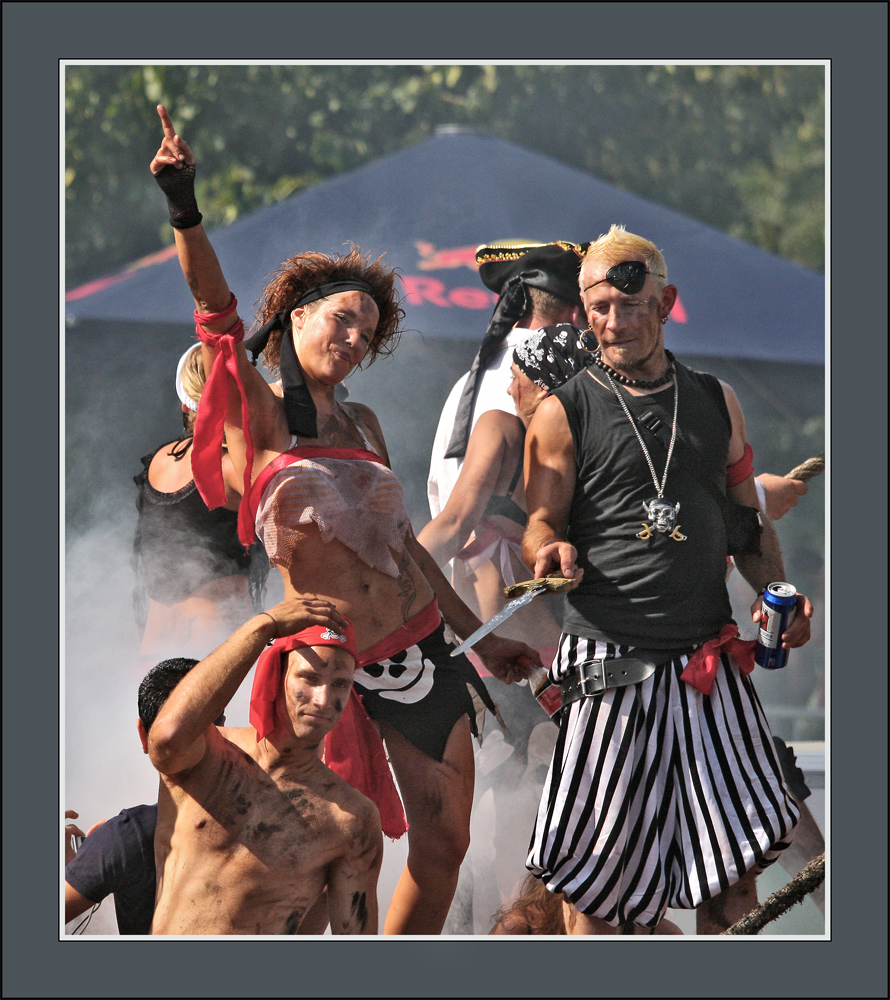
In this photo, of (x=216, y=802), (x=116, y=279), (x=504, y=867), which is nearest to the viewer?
(x=216, y=802)

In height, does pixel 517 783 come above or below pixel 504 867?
above

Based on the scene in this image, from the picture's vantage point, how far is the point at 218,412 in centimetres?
308

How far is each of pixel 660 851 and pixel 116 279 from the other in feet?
7.76

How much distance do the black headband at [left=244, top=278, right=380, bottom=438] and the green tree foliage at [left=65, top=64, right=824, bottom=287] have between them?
0.77 m

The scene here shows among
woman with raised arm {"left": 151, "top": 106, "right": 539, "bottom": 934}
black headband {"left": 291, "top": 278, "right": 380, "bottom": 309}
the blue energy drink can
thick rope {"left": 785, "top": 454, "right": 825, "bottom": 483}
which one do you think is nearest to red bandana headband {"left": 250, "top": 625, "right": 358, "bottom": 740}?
woman with raised arm {"left": 151, "top": 106, "right": 539, "bottom": 934}

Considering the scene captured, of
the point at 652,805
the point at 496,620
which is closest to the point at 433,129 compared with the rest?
the point at 496,620

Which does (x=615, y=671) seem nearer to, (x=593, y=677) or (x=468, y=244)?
(x=593, y=677)

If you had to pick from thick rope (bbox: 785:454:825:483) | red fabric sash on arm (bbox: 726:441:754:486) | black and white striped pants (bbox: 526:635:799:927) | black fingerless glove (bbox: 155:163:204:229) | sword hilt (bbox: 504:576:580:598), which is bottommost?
black and white striped pants (bbox: 526:635:799:927)

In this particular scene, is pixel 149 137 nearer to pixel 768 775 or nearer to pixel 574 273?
pixel 574 273

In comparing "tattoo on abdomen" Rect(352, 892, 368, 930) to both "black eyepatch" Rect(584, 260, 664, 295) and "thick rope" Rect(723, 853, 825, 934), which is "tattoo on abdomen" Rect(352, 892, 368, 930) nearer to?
"thick rope" Rect(723, 853, 825, 934)

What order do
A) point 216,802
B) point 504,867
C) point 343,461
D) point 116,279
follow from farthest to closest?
point 116,279 → point 504,867 → point 343,461 → point 216,802

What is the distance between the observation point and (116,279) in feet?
12.4

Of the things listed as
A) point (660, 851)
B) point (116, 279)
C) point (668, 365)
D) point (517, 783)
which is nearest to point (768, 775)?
point (660, 851)

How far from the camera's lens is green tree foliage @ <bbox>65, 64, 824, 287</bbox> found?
377 cm
